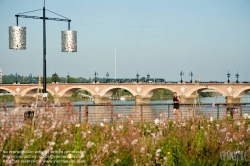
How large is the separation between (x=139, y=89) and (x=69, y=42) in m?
52.3

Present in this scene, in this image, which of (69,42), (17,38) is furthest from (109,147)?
(69,42)

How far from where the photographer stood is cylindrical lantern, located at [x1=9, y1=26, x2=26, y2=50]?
850 cm

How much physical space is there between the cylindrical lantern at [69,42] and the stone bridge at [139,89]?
43081 mm

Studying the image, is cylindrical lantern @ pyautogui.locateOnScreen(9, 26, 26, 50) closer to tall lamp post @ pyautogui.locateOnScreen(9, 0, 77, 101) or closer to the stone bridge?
tall lamp post @ pyautogui.locateOnScreen(9, 0, 77, 101)

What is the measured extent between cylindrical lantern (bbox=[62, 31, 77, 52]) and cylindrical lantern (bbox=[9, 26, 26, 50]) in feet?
3.47

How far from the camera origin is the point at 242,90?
51906 millimetres

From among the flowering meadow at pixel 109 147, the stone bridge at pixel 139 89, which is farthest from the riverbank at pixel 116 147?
the stone bridge at pixel 139 89

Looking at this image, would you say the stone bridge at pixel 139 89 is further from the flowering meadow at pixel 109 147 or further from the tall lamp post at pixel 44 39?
the flowering meadow at pixel 109 147

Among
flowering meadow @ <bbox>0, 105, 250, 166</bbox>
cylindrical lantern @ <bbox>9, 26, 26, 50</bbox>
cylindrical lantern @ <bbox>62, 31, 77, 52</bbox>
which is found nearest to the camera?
flowering meadow @ <bbox>0, 105, 250, 166</bbox>

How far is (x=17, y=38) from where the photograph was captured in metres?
8.50

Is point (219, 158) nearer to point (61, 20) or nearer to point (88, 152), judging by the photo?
point (88, 152)

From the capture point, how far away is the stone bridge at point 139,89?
173 ft

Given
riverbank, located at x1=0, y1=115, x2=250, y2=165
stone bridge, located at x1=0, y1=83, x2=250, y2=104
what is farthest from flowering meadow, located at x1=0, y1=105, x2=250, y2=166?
stone bridge, located at x1=0, y1=83, x2=250, y2=104

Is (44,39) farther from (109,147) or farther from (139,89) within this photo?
(139,89)
